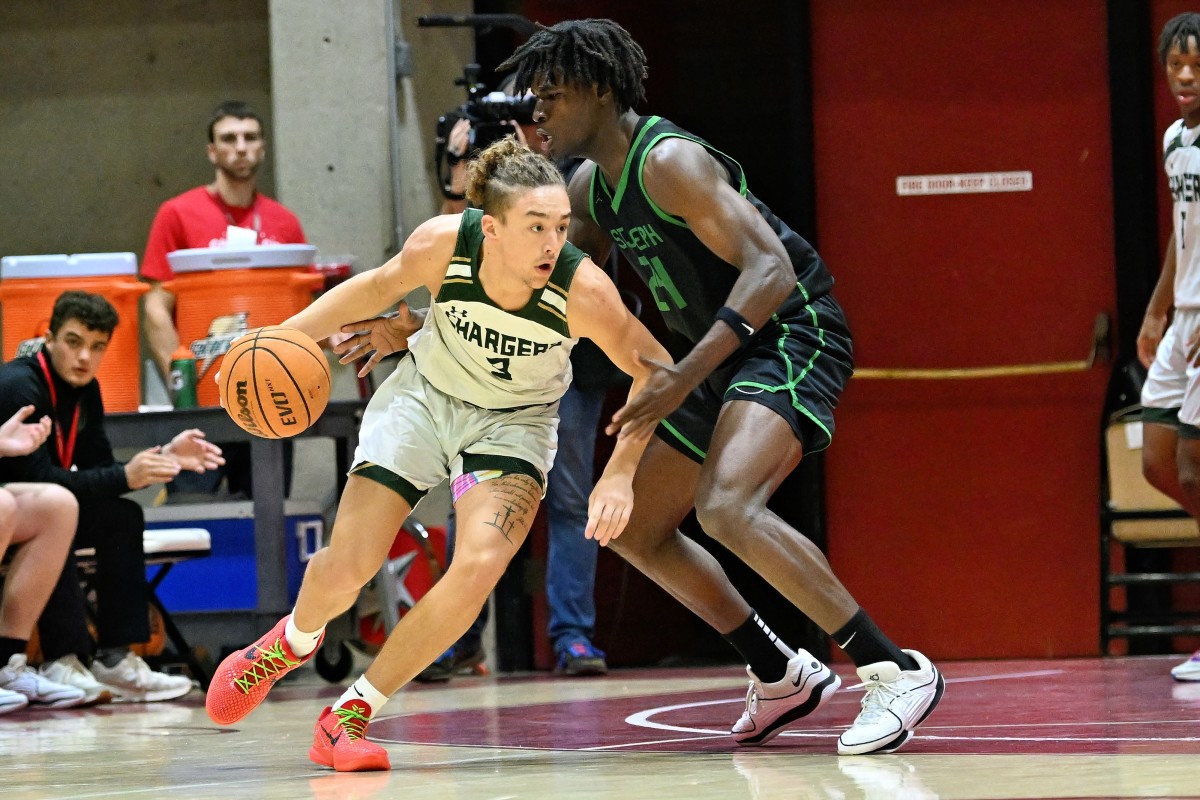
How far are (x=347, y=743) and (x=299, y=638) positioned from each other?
0.44 metres

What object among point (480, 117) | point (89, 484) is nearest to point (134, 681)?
point (89, 484)

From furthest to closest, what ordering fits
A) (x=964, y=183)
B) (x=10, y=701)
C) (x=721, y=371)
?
1. (x=964, y=183)
2. (x=10, y=701)
3. (x=721, y=371)

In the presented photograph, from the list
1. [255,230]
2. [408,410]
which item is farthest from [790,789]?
[255,230]

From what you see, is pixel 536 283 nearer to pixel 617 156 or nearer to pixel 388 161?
pixel 617 156

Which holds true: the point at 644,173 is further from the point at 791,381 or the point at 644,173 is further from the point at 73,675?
the point at 73,675

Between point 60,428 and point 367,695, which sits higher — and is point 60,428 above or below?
above

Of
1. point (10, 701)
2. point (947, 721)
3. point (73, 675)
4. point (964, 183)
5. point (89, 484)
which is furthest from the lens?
point (964, 183)

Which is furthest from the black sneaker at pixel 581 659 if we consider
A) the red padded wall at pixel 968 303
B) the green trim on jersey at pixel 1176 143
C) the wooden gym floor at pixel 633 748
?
the green trim on jersey at pixel 1176 143

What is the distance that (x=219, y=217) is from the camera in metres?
7.11

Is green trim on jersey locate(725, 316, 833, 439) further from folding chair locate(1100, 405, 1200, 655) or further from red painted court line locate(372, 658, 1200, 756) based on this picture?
folding chair locate(1100, 405, 1200, 655)

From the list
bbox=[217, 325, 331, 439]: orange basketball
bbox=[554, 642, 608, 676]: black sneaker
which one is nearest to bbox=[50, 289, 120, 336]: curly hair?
bbox=[554, 642, 608, 676]: black sneaker

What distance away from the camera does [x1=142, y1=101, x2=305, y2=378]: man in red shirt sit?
23.2 ft

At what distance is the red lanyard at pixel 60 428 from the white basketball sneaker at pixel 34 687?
2.56ft

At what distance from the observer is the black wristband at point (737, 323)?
3820 millimetres
